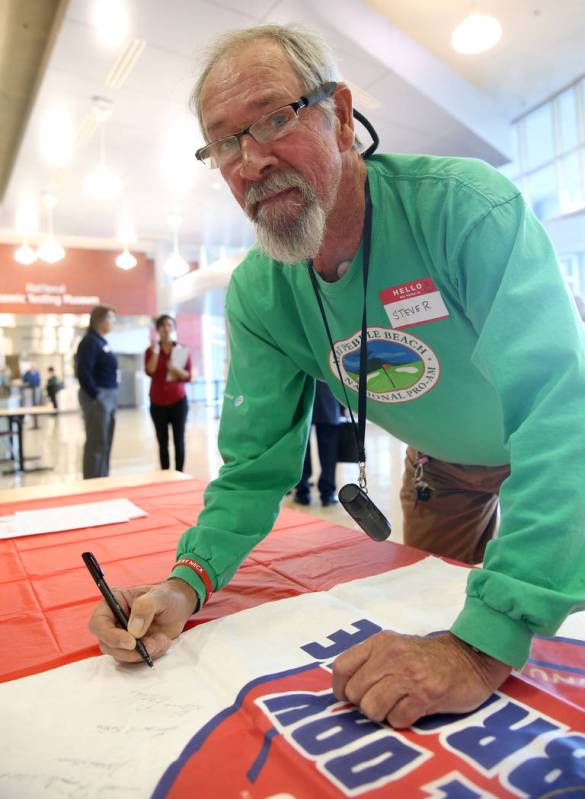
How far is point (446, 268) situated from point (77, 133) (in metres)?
5.64

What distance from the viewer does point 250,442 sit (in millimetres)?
1030

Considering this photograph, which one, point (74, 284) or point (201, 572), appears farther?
point (74, 284)

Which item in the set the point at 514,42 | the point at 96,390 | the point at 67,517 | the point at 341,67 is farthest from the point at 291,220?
the point at 514,42

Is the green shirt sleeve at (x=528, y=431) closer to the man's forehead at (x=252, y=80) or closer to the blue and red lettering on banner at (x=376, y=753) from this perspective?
the blue and red lettering on banner at (x=376, y=753)

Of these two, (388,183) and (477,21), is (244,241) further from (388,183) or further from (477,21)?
(388,183)

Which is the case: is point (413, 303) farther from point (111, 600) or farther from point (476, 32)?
point (476, 32)

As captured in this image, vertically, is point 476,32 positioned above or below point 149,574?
above

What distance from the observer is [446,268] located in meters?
0.80

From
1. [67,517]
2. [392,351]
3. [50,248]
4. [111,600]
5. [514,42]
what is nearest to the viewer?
[111,600]

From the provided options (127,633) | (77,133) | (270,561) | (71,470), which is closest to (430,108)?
(77,133)

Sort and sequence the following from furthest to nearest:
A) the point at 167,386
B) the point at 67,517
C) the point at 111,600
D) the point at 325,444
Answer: the point at 167,386 < the point at 325,444 < the point at 67,517 < the point at 111,600

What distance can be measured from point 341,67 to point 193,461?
372 cm

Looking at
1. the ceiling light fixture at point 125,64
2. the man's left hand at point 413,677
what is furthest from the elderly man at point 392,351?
the ceiling light fixture at point 125,64

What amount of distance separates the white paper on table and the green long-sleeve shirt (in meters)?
0.57
